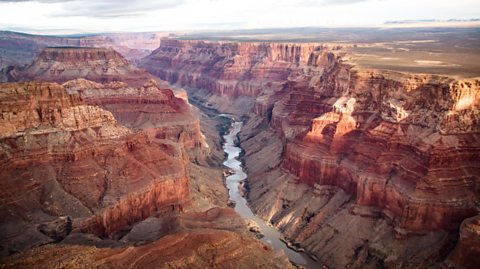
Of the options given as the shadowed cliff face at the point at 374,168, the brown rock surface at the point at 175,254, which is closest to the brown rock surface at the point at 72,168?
the brown rock surface at the point at 175,254

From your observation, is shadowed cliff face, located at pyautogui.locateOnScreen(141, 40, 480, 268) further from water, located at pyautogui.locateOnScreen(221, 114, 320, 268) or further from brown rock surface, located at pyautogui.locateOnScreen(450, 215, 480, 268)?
brown rock surface, located at pyautogui.locateOnScreen(450, 215, 480, 268)

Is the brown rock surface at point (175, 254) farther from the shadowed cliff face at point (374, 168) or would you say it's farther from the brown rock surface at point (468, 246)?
the brown rock surface at point (468, 246)

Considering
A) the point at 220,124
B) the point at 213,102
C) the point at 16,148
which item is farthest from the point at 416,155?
the point at 213,102

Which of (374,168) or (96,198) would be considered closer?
(96,198)

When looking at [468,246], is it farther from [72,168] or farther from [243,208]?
[72,168]

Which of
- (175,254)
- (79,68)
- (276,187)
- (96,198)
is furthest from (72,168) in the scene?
(79,68)

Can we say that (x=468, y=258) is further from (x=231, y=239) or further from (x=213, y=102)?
(x=213, y=102)
